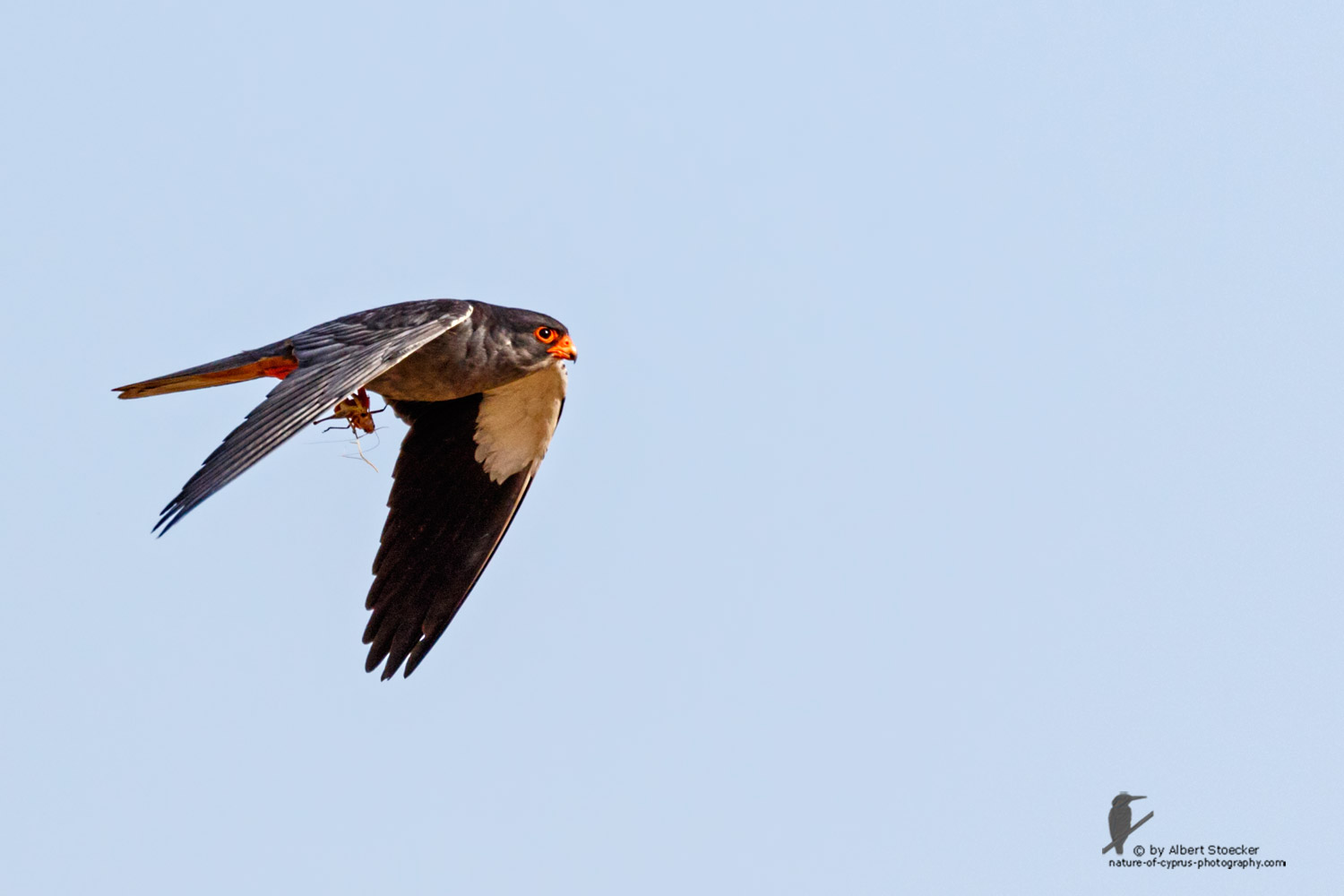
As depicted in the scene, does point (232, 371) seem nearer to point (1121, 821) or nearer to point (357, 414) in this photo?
point (357, 414)

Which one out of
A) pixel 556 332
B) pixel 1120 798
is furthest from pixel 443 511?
pixel 1120 798

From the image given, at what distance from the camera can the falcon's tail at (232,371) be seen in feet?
38.5

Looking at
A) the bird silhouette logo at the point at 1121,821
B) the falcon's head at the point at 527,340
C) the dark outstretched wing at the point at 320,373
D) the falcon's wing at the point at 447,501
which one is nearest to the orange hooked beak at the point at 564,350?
the falcon's head at the point at 527,340

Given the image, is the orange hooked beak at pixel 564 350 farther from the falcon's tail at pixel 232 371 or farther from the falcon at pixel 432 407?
the falcon's tail at pixel 232 371

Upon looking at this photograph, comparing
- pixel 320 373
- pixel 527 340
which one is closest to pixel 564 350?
pixel 527 340

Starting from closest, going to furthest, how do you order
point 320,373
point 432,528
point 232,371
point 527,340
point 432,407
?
point 320,373 → point 232,371 → point 527,340 → point 432,528 → point 432,407

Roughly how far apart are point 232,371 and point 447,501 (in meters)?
2.23

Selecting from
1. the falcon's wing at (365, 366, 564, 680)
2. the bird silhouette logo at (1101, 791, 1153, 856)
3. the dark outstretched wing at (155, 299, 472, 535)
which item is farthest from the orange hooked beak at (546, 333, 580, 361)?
the bird silhouette logo at (1101, 791, 1153, 856)

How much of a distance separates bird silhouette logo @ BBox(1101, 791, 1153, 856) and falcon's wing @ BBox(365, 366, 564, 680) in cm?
577

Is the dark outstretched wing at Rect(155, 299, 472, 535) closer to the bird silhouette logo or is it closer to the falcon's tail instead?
the falcon's tail

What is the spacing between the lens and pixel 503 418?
13.6 m

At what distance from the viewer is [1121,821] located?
14477mm

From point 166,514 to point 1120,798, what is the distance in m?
9.05

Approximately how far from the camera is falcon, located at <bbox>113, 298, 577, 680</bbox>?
448 inches
